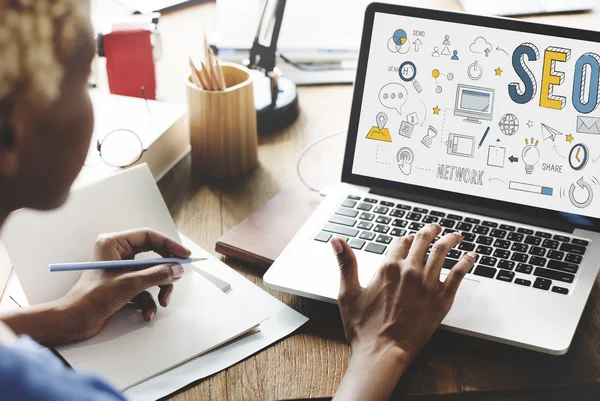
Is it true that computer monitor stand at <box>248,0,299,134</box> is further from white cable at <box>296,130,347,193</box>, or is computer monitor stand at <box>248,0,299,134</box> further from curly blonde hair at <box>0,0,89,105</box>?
curly blonde hair at <box>0,0,89,105</box>

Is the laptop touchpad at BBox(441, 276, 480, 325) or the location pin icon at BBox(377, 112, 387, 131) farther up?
the location pin icon at BBox(377, 112, 387, 131)

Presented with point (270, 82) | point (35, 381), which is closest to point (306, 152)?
point (270, 82)

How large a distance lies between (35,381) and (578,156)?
0.81m

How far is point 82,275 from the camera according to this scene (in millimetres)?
897

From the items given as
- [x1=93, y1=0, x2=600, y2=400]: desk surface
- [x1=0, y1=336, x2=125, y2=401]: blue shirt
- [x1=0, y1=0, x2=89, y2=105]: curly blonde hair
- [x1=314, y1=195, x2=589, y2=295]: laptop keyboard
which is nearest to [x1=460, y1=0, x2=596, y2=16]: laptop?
[x1=93, y1=0, x2=600, y2=400]: desk surface

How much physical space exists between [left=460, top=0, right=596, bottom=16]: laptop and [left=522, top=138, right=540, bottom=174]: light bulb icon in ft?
2.61

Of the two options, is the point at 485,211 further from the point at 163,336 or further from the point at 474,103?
the point at 163,336

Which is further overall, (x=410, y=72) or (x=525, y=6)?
(x=525, y=6)

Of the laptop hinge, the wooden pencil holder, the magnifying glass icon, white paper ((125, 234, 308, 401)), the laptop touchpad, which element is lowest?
white paper ((125, 234, 308, 401))

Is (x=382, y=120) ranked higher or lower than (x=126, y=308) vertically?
higher

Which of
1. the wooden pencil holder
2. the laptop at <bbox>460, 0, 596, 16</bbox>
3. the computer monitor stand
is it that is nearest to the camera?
the wooden pencil holder

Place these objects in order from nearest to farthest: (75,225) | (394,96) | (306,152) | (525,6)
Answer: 1. (75,225)
2. (394,96)
3. (306,152)
4. (525,6)

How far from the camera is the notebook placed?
0.83 m

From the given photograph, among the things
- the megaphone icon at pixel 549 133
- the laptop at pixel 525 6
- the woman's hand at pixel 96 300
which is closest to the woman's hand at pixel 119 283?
the woman's hand at pixel 96 300
